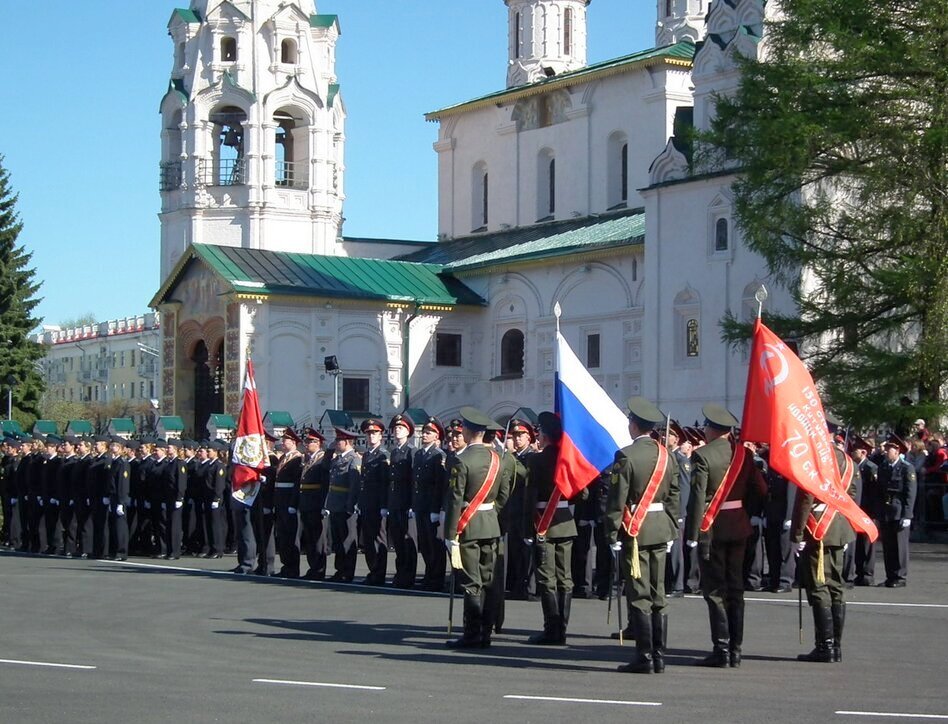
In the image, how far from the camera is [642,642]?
11516 millimetres

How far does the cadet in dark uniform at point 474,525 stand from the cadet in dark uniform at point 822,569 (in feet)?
7.80

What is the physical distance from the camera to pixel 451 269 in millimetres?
56531

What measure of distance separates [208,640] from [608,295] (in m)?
36.8

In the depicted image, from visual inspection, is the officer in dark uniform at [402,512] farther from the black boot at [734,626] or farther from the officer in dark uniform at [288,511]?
the black boot at [734,626]

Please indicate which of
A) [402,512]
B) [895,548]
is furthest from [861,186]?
[402,512]

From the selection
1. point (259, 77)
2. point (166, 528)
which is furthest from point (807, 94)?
point (259, 77)

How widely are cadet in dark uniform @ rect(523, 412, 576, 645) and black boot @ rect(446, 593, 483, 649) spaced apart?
583 mm

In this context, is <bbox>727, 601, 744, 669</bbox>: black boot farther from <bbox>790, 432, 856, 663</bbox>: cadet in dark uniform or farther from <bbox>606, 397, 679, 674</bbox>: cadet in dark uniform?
<bbox>790, 432, 856, 663</bbox>: cadet in dark uniform

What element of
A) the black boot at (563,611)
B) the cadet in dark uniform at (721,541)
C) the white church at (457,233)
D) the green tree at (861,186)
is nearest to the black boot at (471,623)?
the black boot at (563,611)

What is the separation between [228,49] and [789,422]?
49.5 m

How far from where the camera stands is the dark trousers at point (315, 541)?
64.4 feet

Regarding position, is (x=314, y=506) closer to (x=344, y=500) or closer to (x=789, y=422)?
(x=344, y=500)

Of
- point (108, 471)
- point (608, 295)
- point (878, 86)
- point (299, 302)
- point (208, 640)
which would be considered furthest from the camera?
point (299, 302)

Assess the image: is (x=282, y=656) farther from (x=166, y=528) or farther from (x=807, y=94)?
(x=807, y=94)
